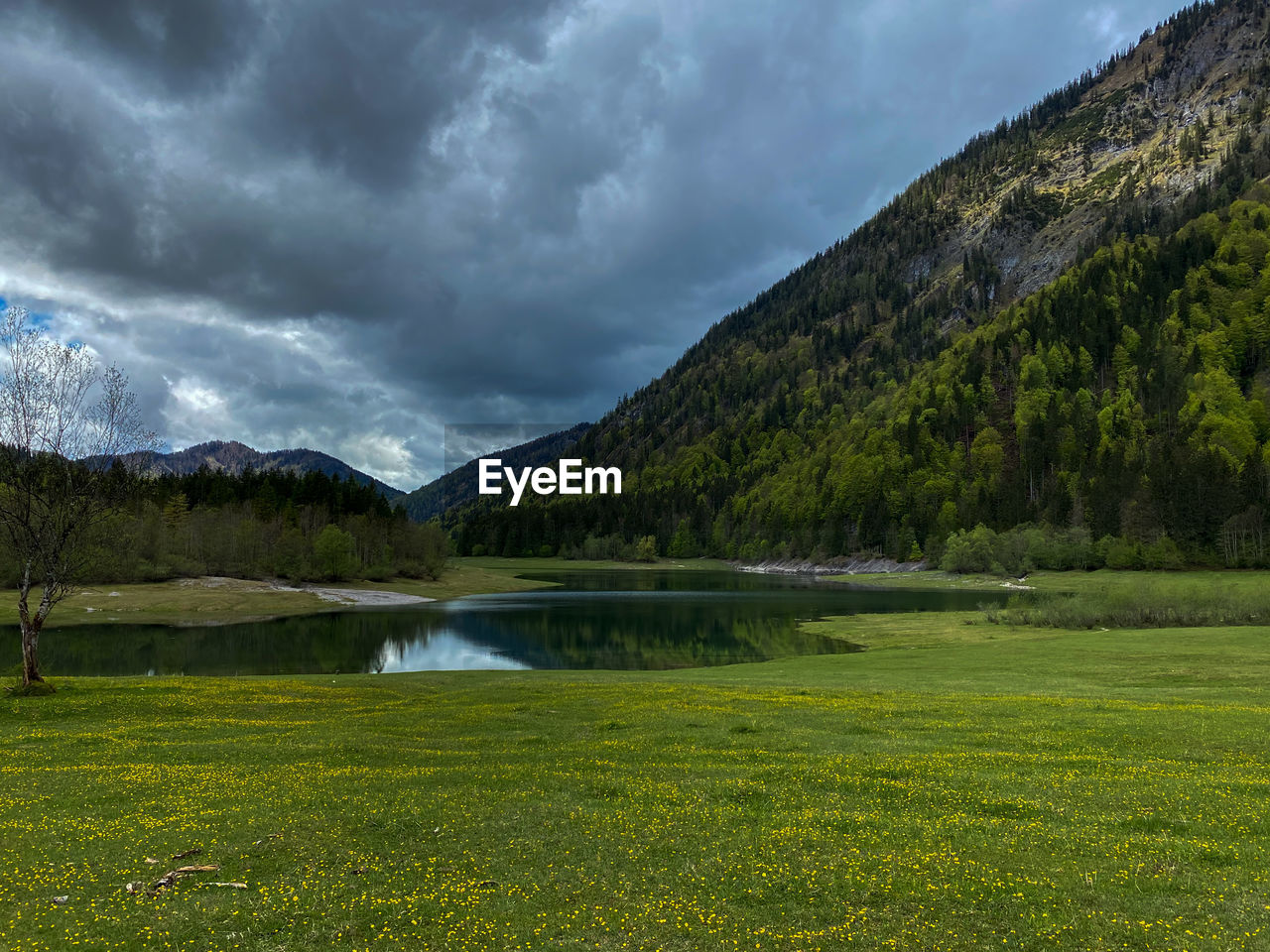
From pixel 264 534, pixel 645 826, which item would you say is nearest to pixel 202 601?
pixel 264 534

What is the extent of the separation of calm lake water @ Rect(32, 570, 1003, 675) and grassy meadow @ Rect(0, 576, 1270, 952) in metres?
31.2

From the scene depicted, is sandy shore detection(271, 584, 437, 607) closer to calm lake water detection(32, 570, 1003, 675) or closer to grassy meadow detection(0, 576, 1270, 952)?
calm lake water detection(32, 570, 1003, 675)

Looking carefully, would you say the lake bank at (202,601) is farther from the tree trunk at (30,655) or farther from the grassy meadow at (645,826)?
the grassy meadow at (645,826)

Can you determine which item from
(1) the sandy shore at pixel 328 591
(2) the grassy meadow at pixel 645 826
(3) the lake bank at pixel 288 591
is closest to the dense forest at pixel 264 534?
(3) the lake bank at pixel 288 591

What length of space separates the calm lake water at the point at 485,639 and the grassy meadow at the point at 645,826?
31158 mm

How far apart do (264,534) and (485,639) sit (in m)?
77.5

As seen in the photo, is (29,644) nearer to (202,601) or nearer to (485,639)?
(485,639)

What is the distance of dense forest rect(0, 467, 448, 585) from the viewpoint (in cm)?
11162

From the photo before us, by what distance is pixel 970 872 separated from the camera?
11289mm

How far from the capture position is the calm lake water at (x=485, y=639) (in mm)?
57375

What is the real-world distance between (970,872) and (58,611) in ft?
356

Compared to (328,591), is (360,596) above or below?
below

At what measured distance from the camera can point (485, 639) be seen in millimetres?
74812

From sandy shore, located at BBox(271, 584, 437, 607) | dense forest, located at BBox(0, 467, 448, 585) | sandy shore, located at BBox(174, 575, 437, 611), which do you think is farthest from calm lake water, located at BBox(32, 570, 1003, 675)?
dense forest, located at BBox(0, 467, 448, 585)
